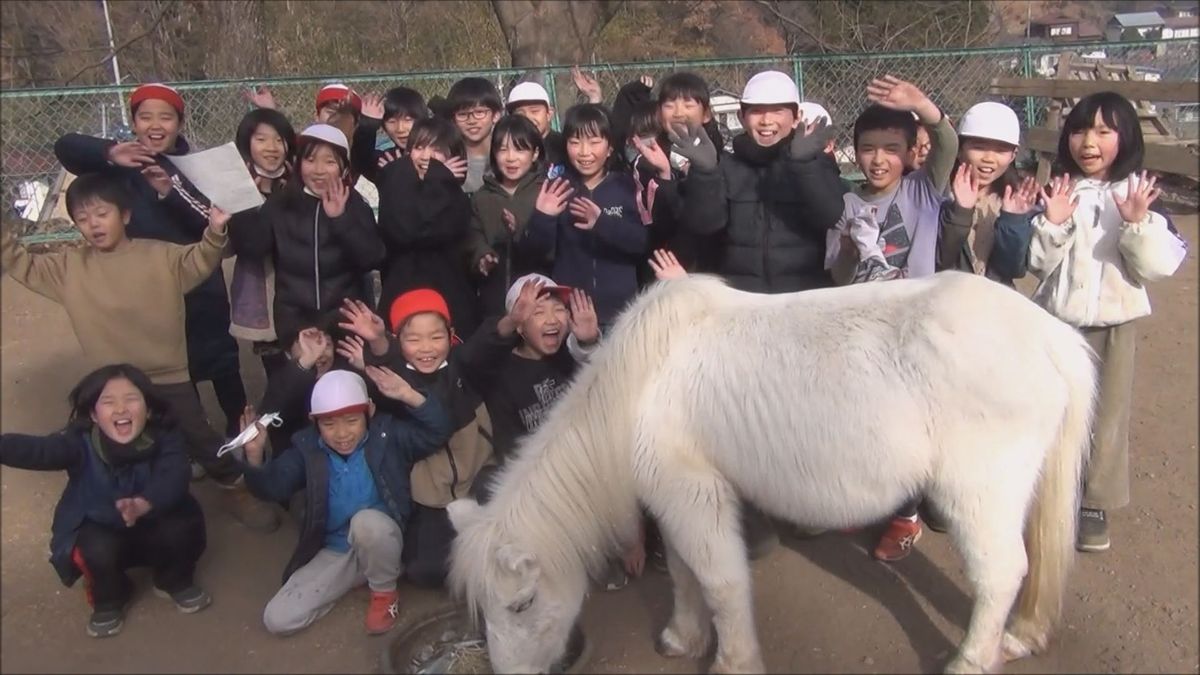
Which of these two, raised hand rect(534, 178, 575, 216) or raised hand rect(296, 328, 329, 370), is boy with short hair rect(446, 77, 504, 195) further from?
raised hand rect(296, 328, 329, 370)

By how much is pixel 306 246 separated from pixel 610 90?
24.0 feet

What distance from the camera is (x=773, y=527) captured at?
4.48 meters

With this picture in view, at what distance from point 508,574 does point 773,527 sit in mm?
1812

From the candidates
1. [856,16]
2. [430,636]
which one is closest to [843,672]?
[430,636]

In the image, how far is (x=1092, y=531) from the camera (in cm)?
419

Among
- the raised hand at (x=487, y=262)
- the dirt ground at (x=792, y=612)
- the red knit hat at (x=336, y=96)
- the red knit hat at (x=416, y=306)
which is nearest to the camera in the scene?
the dirt ground at (x=792, y=612)

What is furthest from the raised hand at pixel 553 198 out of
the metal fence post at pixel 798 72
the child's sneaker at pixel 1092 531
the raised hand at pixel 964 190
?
the metal fence post at pixel 798 72

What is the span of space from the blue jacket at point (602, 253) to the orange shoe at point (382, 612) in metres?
1.71

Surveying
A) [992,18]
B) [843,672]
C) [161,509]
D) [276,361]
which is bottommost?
[843,672]

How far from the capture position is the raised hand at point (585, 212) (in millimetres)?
4473

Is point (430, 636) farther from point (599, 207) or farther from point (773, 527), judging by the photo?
point (599, 207)

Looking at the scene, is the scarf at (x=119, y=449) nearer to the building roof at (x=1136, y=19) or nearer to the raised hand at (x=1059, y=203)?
the raised hand at (x=1059, y=203)

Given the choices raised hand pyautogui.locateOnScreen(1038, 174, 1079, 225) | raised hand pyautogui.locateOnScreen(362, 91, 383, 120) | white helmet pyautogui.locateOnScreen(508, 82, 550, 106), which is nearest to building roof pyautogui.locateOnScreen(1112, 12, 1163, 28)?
white helmet pyautogui.locateOnScreen(508, 82, 550, 106)

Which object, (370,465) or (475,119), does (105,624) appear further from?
(475,119)
